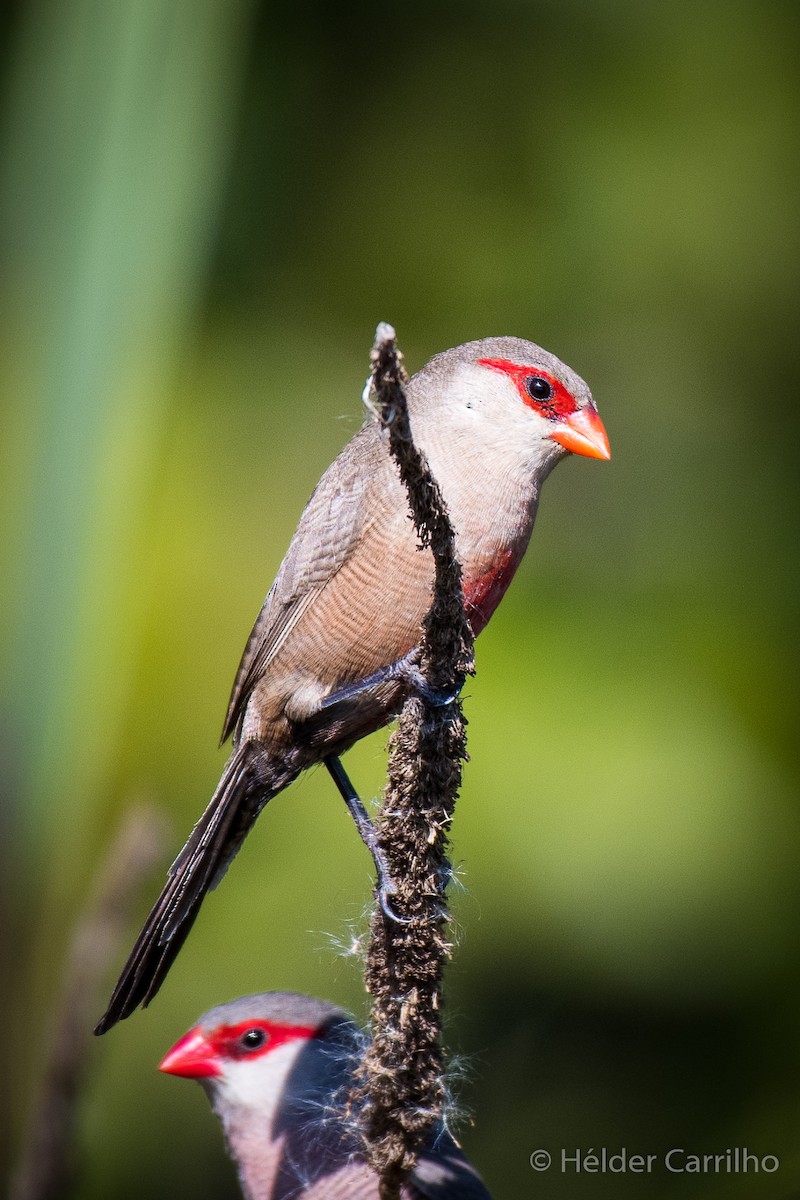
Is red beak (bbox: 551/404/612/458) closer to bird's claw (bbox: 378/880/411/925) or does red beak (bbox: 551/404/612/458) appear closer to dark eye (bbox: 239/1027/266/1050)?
bird's claw (bbox: 378/880/411/925)

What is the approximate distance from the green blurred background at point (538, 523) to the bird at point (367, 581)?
325mm

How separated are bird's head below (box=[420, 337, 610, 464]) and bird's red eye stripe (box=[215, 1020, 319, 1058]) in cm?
164

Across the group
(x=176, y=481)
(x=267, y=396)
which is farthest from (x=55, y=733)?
(x=267, y=396)

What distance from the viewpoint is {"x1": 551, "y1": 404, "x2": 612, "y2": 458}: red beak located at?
9.25ft

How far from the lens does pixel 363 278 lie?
5.20 meters

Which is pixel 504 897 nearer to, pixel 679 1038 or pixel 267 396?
pixel 679 1038

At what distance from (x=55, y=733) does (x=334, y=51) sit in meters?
4.14

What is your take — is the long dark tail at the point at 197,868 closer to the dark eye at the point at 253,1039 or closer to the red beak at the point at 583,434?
the dark eye at the point at 253,1039

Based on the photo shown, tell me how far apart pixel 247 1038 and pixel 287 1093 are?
18cm

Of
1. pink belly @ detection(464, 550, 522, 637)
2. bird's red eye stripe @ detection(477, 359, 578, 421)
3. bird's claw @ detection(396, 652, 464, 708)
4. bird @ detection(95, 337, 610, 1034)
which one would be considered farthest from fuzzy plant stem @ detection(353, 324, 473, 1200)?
bird's red eye stripe @ detection(477, 359, 578, 421)

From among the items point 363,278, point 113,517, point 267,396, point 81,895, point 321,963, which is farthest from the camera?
point 363,278

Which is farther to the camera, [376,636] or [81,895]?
[81,895]

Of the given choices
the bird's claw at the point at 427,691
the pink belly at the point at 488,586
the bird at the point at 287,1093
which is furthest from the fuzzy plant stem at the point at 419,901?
the bird at the point at 287,1093

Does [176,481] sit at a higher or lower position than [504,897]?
higher
